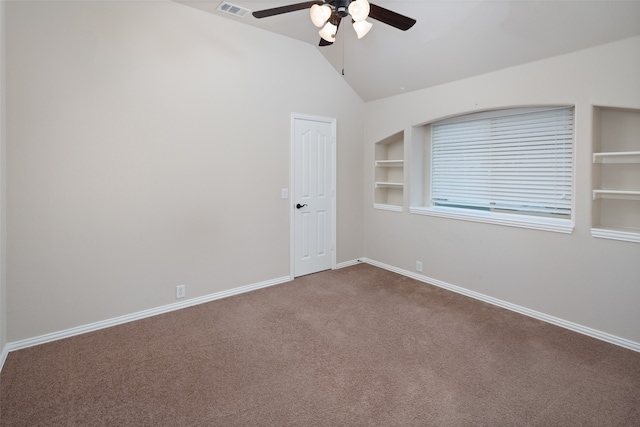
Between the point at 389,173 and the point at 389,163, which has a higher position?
the point at 389,163

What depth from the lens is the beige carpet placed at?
6.62 ft

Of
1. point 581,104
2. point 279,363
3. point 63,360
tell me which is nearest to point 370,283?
point 279,363

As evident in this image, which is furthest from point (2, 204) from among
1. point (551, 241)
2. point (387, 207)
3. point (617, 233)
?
point (617, 233)

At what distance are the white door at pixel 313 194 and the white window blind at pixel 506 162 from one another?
1.43 meters

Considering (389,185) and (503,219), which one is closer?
(503,219)

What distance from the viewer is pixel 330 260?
492cm

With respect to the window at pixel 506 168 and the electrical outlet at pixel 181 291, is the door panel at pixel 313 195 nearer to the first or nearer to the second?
the window at pixel 506 168

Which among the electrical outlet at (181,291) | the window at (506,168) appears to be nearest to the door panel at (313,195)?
the window at (506,168)

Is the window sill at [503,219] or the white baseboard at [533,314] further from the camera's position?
the window sill at [503,219]

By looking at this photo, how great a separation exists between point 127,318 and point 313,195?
100 inches

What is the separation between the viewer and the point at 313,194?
4.64m

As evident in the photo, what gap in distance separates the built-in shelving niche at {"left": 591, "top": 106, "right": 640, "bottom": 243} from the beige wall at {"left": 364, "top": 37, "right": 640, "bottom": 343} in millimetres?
110

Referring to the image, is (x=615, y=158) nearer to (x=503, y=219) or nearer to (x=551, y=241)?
(x=551, y=241)

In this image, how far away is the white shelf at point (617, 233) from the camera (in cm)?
271
